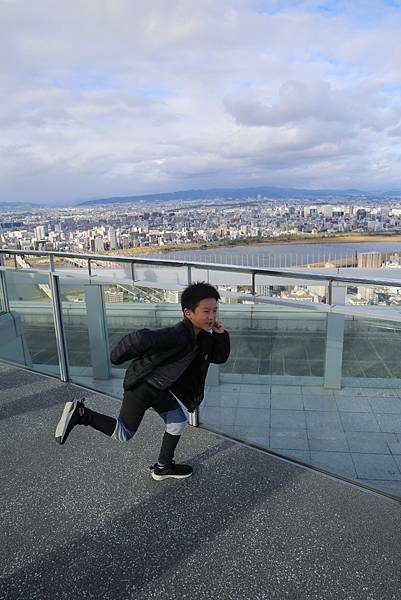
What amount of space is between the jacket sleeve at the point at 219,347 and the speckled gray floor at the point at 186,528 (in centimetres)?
72

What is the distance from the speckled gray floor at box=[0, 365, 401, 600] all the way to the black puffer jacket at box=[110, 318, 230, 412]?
53 cm

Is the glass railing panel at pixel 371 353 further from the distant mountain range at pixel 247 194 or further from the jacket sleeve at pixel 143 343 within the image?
the distant mountain range at pixel 247 194

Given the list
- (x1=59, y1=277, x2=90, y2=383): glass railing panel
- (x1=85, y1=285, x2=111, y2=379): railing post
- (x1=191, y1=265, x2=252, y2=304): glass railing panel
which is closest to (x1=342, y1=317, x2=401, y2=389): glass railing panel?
(x1=191, y1=265, x2=252, y2=304): glass railing panel

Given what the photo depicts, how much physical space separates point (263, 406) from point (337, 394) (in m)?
0.62

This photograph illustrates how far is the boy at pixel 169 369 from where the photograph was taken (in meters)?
1.98

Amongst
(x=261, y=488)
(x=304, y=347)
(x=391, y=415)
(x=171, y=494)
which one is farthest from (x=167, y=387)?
(x=391, y=415)

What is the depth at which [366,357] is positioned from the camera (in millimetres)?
3127

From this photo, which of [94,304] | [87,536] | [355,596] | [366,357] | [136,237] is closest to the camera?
[355,596]

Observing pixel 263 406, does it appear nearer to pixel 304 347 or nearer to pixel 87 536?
pixel 304 347

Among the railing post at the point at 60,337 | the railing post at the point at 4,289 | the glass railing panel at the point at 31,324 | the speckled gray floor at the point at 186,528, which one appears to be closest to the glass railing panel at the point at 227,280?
the speckled gray floor at the point at 186,528

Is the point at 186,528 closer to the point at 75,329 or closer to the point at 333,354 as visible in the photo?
the point at 333,354

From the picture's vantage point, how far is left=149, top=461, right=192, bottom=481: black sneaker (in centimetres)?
228

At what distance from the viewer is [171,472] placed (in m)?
2.29

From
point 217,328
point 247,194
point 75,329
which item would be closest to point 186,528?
point 217,328
